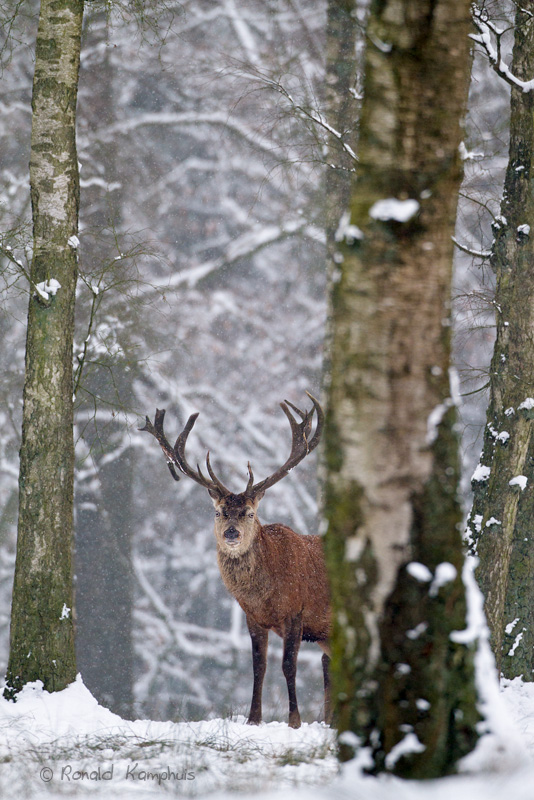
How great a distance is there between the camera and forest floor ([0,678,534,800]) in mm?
2898

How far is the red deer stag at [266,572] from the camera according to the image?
674 cm

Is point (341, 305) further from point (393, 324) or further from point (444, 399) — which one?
point (444, 399)

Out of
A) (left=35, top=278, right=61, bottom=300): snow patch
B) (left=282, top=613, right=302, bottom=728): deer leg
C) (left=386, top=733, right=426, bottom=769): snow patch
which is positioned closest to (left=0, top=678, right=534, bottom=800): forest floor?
(left=386, top=733, right=426, bottom=769): snow patch

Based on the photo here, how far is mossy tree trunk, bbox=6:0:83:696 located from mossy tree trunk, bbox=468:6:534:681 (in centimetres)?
313

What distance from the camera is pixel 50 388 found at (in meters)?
6.32

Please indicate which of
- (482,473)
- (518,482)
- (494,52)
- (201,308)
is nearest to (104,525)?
(201,308)

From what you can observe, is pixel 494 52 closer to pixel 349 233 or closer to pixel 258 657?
pixel 349 233

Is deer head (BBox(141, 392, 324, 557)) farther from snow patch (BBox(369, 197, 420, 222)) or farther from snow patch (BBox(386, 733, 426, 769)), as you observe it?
snow patch (BBox(386, 733, 426, 769))

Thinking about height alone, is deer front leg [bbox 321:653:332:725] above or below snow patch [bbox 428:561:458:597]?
below

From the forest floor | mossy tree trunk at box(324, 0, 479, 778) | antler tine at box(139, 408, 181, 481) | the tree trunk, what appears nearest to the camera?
the forest floor

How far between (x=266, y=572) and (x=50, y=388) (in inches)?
87.7

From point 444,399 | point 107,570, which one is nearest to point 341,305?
point 444,399

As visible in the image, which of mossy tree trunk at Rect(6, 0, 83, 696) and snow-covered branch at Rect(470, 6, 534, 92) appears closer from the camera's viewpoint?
mossy tree trunk at Rect(6, 0, 83, 696)

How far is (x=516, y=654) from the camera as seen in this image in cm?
755
